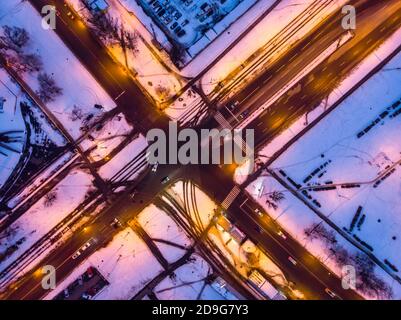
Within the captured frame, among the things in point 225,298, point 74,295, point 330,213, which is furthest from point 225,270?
point 74,295

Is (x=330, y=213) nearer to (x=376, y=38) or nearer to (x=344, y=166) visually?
(x=344, y=166)

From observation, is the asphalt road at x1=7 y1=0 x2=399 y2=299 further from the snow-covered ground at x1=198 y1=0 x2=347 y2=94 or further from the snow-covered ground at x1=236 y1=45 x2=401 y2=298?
the snow-covered ground at x1=198 y1=0 x2=347 y2=94

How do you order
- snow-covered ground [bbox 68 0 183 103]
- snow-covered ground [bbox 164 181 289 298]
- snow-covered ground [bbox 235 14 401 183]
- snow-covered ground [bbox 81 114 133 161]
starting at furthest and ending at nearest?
snow-covered ground [bbox 68 0 183 103] → snow-covered ground [bbox 81 114 133 161] → snow-covered ground [bbox 235 14 401 183] → snow-covered ground [bbox 164 181 289 298]

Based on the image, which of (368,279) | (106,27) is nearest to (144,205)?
(106,27)

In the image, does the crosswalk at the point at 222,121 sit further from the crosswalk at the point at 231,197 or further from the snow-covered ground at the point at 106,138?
the snow-covered ground at the point at 106,138

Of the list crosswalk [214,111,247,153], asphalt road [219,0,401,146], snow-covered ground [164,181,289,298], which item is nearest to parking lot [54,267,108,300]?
snow-covered ground [164,181,289,298]

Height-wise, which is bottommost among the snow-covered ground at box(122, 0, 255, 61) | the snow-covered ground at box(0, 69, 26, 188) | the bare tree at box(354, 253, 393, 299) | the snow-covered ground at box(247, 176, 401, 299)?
the bare tree at box(354, 253, 393, 299)

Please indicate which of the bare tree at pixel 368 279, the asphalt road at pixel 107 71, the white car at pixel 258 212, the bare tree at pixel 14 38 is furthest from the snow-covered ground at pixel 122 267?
the bare tree at pixel 14 38
